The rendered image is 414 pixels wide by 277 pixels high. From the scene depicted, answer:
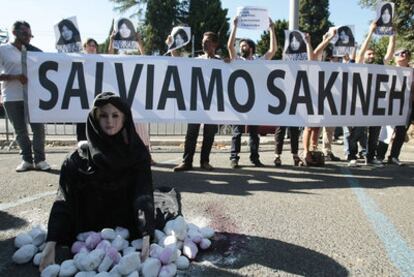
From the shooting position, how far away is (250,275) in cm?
292

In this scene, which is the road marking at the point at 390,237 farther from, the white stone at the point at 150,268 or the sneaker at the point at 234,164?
the sneaker at the point at 234,164

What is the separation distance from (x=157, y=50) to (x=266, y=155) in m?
41.8

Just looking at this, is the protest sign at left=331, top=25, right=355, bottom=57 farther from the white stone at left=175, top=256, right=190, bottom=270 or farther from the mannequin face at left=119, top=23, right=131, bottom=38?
the white stone at left=175, top=256, right=190, bottom=270

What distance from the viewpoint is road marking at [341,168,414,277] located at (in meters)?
3.14

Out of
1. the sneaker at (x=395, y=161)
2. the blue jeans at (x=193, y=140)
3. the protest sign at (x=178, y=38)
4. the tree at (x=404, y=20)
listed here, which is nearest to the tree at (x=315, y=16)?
the tree at (x=404, y=20)

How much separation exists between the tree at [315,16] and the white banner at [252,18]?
52696 millimetres

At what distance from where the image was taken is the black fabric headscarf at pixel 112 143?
9.85 ft

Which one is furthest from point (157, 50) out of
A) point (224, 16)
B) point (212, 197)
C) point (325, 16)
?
point (212, 197)

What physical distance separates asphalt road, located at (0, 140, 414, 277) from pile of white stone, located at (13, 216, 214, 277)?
A: 0.10 metres

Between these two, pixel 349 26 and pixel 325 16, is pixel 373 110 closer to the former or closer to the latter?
pixel 349 26

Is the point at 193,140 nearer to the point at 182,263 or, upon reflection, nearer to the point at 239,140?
the point at 239,140

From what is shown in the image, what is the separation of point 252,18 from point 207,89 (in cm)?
132

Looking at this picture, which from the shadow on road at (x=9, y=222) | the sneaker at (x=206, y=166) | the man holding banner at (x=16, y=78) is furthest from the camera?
the sneaker at (x=206, y=166)

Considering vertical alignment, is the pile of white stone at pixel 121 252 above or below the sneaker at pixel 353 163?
above
